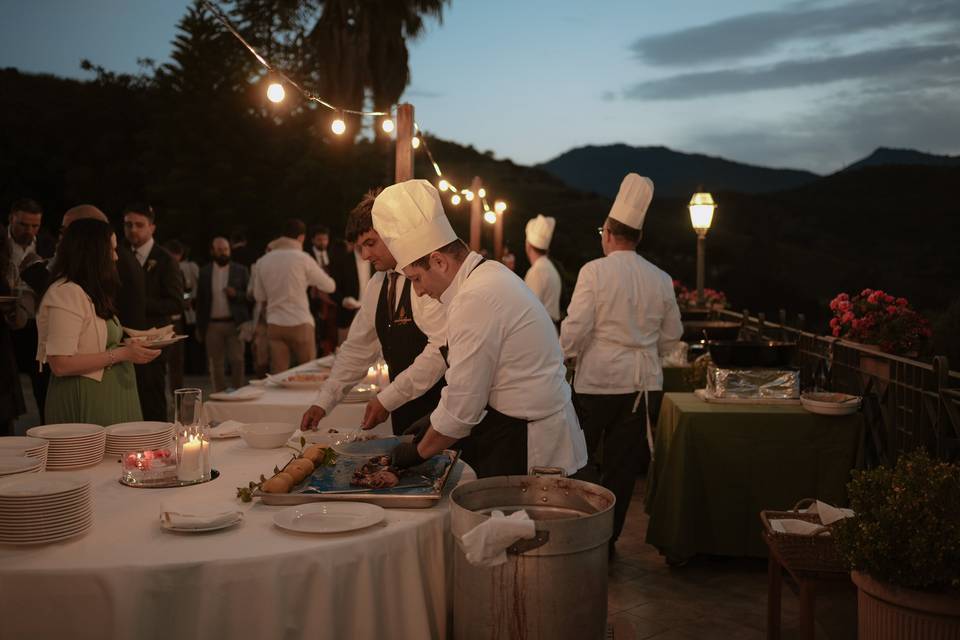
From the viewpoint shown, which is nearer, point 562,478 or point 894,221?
point 562,478

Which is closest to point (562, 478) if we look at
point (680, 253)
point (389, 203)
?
point (389, 203)


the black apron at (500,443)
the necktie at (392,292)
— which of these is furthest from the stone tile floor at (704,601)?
the necktie at (392,292)

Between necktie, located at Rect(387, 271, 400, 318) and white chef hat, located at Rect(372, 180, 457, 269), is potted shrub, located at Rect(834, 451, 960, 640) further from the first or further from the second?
necktie, located at Rect(387, 271, 400, 318)

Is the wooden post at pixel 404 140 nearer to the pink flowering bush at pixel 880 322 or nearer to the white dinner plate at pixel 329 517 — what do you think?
the pink flowering bush at pixel 880 322

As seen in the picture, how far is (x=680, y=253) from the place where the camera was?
3375 centimetres

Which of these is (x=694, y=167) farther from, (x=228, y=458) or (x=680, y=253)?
(x=228, y=458)

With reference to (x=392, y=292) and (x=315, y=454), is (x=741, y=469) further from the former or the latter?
(x=315, y=454)

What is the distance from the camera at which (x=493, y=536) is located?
1858 millimetres

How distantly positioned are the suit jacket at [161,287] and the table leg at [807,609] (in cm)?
467

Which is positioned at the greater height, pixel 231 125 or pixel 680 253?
pixel 231 125

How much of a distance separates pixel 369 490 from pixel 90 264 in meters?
1.79

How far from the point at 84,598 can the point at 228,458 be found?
3.46ft

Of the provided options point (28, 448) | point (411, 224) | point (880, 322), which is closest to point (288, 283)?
point (880, 322)

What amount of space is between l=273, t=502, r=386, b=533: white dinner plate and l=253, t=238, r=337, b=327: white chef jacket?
17.8 feet
